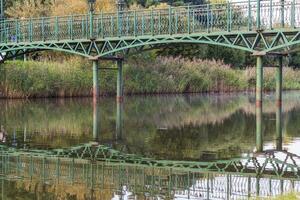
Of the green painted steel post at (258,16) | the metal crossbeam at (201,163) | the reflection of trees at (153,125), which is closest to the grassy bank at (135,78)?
the reflection of trees at (153,125)

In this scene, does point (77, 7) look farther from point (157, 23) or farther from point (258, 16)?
point (258, 16)

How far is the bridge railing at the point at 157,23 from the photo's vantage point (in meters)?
30.8

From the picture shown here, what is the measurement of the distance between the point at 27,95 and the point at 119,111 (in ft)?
40.9

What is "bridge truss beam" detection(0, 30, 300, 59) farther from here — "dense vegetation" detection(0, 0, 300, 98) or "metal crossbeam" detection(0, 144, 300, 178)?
"metal crossbeam" detection(0, 144, 300, 178)

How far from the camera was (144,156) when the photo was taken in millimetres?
17406

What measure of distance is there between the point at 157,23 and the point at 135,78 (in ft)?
40.9

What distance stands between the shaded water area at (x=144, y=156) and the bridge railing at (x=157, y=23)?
472 cm

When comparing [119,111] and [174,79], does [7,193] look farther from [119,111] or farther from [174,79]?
[174,79]

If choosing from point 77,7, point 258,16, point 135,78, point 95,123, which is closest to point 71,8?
point 77,7

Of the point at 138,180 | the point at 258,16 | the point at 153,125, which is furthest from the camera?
the point at 258,16

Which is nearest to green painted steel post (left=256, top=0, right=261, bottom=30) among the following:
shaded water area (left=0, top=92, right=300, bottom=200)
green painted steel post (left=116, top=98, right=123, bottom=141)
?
shaded water area (left=0, top=92, right=300, bottom=200)

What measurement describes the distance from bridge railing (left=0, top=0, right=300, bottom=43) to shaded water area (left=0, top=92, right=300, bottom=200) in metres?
4.72

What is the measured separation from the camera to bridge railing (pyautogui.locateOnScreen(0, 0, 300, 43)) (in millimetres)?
30812

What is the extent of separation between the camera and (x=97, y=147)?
63.7 ft
